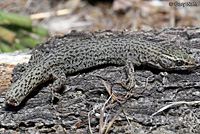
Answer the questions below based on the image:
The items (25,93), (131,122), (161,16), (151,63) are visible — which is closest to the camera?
(131,122)

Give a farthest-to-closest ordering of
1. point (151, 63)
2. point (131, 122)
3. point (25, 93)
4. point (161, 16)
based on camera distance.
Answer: point (161, 16), point (151, 63), point (25, 93), point (131, 122)

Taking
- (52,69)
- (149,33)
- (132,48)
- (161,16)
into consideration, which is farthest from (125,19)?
(52,69)

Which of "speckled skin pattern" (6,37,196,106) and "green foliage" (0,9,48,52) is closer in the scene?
"speckled skin pattern" (6,37,196,106)

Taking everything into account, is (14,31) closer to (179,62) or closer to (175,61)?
(175,61)

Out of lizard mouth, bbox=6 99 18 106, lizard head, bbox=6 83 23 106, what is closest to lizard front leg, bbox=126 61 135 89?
lizard head, bbox=6 83 23 106

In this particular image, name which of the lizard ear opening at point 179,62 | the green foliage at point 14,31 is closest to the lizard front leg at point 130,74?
the lizard ear opening at point 179,62

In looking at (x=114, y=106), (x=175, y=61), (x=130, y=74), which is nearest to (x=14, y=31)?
(x=130, y=74)

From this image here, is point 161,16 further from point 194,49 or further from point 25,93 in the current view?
point 25,93

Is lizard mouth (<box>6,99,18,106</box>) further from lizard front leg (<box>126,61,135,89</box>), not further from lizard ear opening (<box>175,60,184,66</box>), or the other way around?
lizard ear opening (<box>175,60,184,66</box>)
